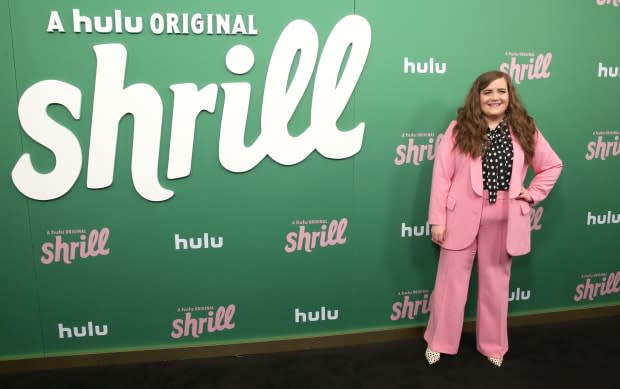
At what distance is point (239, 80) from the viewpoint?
2.03 meters

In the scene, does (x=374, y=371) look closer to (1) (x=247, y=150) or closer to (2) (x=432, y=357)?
(2) (x=432, y=357)

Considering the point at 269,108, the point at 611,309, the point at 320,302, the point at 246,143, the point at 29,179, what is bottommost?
the point at 611,309

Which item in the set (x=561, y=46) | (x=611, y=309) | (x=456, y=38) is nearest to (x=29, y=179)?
(x=456, y=38)

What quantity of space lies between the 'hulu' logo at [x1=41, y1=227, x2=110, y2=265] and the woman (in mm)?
1689

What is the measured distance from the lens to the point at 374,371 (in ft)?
6.88

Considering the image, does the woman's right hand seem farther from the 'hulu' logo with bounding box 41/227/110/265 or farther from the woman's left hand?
the 'hulu' logo with bounding box 41/227/110/265

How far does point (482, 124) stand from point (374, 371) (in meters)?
1.35

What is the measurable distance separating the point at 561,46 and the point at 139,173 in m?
2.40

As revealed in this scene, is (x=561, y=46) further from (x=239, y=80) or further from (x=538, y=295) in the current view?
(x=239, y=80)

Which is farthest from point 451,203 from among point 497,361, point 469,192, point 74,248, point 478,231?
point 74,248

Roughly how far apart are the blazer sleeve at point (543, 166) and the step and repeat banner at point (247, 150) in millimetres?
371

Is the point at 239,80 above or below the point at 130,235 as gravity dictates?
above

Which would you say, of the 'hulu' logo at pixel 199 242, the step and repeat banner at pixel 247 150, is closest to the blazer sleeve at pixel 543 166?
the step and repeat banner at pixel 247 150

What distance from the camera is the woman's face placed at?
1916 mm
